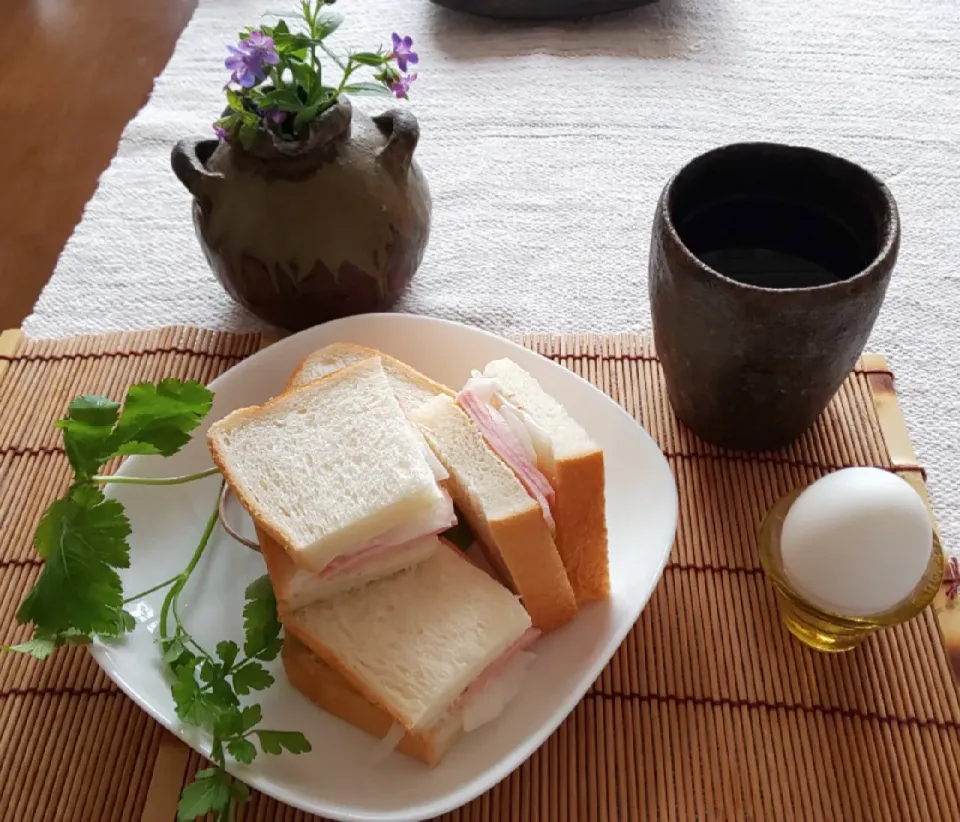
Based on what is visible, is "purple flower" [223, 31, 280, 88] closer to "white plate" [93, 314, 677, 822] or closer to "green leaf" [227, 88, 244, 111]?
"green leaf" [227, 88, 244, 111]

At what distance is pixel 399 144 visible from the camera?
0.78 m

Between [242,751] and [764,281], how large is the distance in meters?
0.51

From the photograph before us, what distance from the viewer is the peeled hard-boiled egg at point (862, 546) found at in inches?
22.4

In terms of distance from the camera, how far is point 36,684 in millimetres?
639

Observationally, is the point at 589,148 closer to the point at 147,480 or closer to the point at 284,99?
the point at 284,99

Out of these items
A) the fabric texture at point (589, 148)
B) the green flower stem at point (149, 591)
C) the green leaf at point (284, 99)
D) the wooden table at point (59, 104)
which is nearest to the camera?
the green flower stem at point (149, 591)

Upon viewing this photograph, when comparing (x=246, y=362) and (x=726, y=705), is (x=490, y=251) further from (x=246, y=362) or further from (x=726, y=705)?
(x=726, y=705)

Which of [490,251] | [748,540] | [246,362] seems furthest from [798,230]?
[246,362]

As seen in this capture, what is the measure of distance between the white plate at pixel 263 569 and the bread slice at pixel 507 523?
3 cm

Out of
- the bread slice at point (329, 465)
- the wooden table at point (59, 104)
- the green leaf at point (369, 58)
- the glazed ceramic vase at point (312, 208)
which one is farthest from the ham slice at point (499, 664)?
the wooden table at point (59, 104)

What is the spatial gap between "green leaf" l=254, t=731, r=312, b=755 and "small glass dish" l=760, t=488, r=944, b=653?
343mm

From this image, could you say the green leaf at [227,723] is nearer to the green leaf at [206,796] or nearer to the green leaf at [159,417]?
the green leaf at [206,796]

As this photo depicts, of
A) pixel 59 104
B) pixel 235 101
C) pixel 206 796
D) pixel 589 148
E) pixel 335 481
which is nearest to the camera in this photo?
pixel 206 796

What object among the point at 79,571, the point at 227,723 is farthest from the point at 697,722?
the point at 79,571
